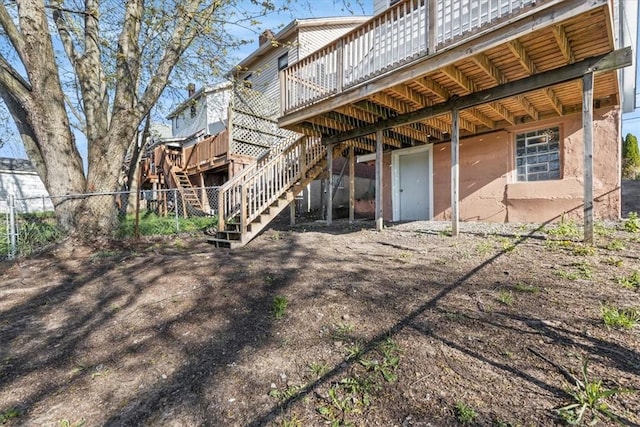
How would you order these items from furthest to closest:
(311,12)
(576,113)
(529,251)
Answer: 1. (311,12)
2. (576,113)
3. (529,251)

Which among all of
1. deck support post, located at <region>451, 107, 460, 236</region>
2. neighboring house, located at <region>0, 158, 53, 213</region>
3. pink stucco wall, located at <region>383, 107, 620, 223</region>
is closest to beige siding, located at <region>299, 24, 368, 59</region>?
pink stucco wall, located at <region>383, 107, 620, 223</region>

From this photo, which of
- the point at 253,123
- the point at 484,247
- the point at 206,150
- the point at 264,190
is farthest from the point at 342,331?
the point at 206,150

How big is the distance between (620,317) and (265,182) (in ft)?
19.7

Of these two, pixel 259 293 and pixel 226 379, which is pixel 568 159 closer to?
pixel 259 293

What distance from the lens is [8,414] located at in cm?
177

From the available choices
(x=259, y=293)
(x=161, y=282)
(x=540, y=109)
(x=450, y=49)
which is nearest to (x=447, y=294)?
(x=259, y=293)

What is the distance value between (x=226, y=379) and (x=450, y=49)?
15.7ft

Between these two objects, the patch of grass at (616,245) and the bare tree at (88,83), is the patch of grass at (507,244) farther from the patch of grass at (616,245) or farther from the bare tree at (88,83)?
the bare tree at (88,83)

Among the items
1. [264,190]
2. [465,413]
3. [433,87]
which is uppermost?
[433,87]

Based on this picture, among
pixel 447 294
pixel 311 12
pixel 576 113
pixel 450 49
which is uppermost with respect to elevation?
pixel 311 12

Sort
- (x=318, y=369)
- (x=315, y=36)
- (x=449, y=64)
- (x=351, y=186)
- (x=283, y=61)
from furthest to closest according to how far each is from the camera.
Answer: (x=283, y=61), (x=315, y=36), (x=351, y=186), (x=449, y=64), (x=318, y=369)

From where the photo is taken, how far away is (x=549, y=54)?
14.7 feet

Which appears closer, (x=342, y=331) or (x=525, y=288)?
(x=342, y=331)

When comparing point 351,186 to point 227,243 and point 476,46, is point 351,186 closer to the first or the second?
point 227,243
